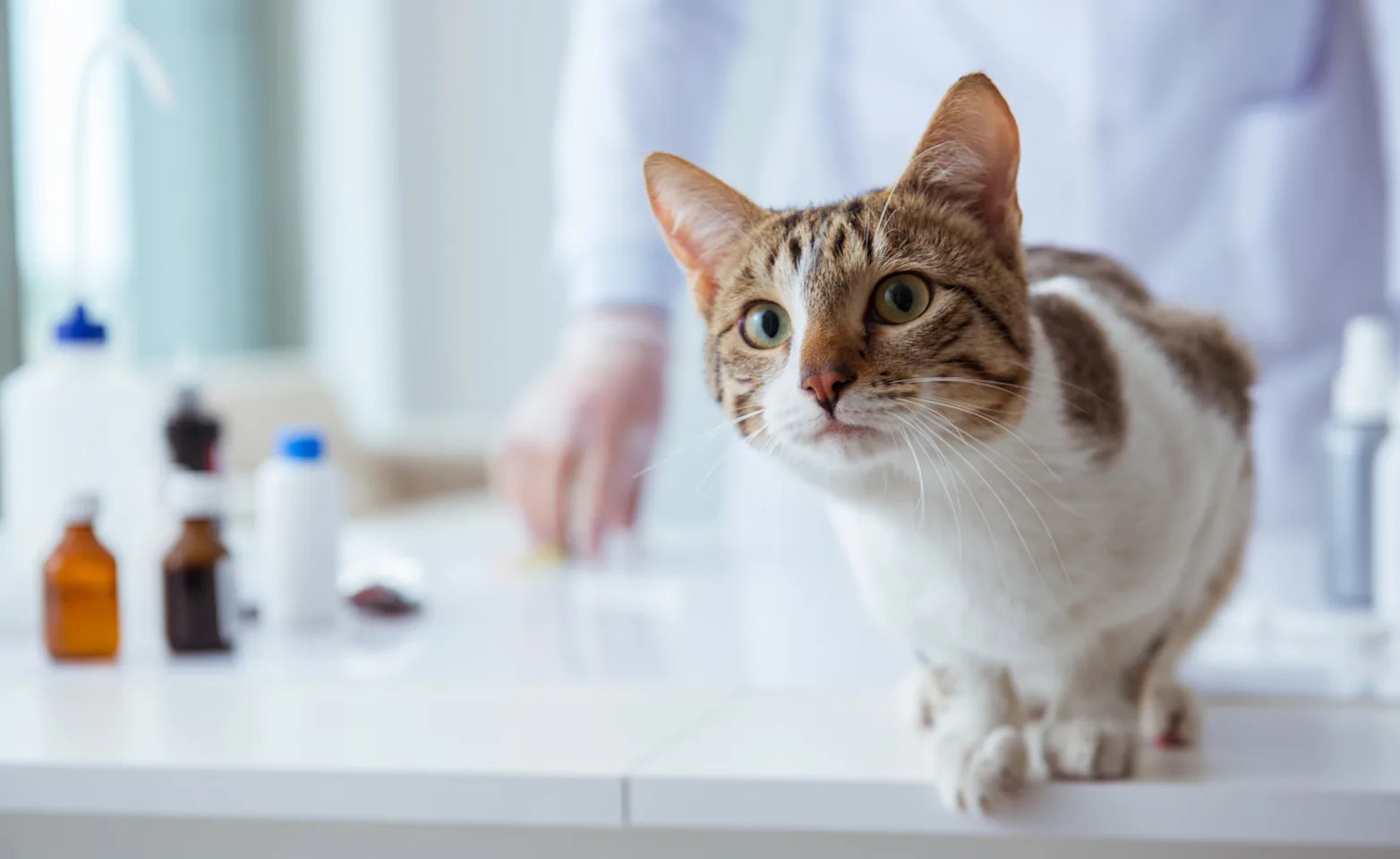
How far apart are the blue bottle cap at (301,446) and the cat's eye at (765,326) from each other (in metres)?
0.60

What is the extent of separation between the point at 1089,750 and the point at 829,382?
23 centimetres

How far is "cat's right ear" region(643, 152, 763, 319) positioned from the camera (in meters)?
0.59

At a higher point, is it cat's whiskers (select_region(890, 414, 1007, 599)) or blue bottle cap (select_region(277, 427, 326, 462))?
cat's whiskers (select_region(890, 414, 1007, 599))

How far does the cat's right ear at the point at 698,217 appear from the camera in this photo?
0.59 meters

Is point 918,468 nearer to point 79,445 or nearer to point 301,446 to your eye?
point 301,446

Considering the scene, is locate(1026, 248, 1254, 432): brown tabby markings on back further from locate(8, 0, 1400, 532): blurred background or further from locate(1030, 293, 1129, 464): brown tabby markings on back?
locate(8, 0, 1400, 532): blurred background

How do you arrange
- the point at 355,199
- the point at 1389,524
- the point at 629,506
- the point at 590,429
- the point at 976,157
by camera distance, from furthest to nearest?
the point at 355,199 → the point at 629,506 → the point at 590,429 → the point at 1389,524 → the point at 976,157

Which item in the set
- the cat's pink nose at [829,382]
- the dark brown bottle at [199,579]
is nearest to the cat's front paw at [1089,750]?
the cat's pink nose at [829,382]

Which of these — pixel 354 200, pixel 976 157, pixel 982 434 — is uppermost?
pixel 354 200

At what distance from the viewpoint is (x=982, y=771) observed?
0.59 meters

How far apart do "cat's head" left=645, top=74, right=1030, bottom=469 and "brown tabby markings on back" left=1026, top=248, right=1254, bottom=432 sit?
0.35 ft

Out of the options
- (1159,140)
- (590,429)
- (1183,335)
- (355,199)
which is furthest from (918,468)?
(355,199)

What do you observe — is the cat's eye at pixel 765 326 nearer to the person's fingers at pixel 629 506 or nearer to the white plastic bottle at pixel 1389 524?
the white plastic bottle at pixel 1389 524

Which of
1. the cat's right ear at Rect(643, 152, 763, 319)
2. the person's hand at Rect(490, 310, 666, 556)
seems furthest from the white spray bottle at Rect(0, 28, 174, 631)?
the cat's right ear at Rect(643, 152, 763, 319)
